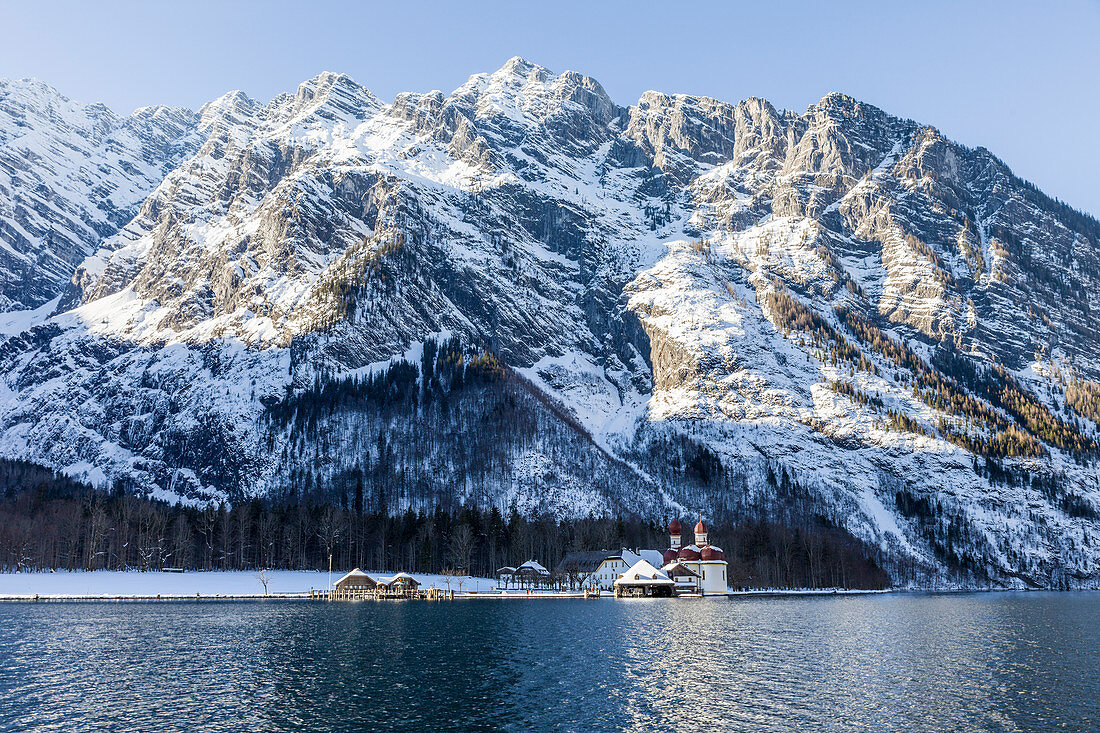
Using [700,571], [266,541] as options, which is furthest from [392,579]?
[700,571]

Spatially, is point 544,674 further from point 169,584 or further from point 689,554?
point 689,554

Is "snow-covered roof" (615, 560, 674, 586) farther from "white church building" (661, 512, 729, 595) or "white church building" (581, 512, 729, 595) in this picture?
"white church building" (661, 512, 729, 595)

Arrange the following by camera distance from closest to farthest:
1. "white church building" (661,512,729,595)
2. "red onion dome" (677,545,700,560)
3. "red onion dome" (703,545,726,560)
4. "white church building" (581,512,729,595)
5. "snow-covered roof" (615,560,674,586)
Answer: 1. "snow-covered roof" (615,560,674,586)
2. "white church building" (661,512,729,595)
3. "white church building" (581,512,729,595)
4. "red onion dome" (703,545,726,560)
5. "red onion dome" (677,545,700,560)

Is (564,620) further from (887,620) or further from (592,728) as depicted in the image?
(592,728)

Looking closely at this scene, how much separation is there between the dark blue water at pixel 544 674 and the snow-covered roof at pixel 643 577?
61112 millimetres

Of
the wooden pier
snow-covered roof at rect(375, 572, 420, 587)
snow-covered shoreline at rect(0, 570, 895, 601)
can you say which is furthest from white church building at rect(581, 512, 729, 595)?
snow-covered roof at rect(375, 572, 420, 587)

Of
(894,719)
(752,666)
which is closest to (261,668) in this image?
(752,666)

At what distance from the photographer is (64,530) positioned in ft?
548

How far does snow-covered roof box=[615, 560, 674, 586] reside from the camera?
6329 inches

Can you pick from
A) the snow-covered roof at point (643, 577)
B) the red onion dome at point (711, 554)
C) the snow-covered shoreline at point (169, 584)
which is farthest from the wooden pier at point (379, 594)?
the red onion dome at point (711, 554)

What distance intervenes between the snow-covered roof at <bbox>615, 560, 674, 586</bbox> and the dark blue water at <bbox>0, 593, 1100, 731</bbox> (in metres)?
61.1

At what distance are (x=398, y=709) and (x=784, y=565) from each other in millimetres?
170876

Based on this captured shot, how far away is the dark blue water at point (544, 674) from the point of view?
143 ft

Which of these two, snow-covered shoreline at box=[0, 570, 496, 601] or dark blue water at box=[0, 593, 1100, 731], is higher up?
snow-covered shoreline at box=[0, 570, 496, 601]
